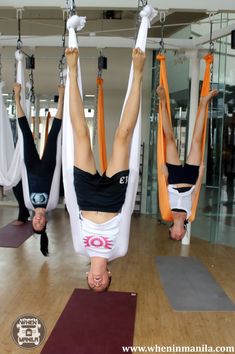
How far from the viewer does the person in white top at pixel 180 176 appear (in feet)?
9.53

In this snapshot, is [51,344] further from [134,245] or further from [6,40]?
[6,40]

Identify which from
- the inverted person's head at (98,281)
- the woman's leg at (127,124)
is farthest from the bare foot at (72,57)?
the inverted person's head at (98,281)

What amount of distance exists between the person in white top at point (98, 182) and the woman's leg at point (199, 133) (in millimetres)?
1089

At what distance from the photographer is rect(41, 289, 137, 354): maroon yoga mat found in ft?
7.56

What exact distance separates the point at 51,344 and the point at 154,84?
16.6ft

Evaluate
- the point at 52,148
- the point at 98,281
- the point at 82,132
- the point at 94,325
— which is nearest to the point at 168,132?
the point at 52,148

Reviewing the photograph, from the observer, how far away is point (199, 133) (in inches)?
117

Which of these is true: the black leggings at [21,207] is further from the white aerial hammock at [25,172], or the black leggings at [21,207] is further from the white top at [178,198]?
the white top at [178,198]

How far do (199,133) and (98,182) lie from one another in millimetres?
1266

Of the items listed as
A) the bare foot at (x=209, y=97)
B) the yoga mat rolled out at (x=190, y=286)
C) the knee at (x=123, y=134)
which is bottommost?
the yoga mat rolled out at (x=190, y=286)

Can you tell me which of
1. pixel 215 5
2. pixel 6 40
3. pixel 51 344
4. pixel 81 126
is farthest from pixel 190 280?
pixel 6 40

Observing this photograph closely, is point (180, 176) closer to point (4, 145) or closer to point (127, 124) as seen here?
point (127, 124)

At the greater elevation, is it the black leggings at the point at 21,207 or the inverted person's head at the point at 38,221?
the inverted person's head at the point at 38,221

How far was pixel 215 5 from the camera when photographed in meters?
2.88
